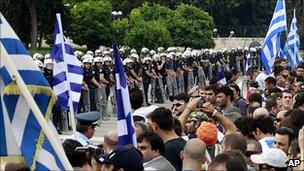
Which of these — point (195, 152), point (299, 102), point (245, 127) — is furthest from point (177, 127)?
point (299, 102)

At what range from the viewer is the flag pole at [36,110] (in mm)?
5402

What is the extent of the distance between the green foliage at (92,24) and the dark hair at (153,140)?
134 feet

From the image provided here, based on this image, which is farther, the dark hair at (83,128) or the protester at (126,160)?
the dark hair at (83,128)

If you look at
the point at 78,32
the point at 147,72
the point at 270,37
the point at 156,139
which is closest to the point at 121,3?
the point at 78,32

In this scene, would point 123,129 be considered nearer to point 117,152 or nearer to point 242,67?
point 117,152

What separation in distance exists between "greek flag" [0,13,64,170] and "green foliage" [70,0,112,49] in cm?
4225

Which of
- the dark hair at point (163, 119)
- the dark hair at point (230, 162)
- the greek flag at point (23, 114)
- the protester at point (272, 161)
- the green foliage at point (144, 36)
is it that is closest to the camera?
the greek flag at point (23, 114)

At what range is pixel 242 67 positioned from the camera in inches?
1834

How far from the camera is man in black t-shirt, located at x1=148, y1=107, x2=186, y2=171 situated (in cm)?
798

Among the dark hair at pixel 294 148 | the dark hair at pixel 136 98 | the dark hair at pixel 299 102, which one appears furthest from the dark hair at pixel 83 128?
the dark hair at pixel 299 102

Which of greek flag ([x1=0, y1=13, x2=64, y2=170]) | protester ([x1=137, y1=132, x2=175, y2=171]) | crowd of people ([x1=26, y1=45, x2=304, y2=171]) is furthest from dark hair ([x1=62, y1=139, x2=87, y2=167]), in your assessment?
greek flag ([x1=0, y1=13, x2=64, y2=170])

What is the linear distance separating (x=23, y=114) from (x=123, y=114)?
6.50 ft

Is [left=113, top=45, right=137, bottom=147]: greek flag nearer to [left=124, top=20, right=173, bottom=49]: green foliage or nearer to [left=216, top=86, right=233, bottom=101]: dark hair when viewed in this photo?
[left=216, top=86, right=233, bottom=101]: dark hair

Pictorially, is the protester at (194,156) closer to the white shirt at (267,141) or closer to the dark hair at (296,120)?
the white shirt at (267,141)
